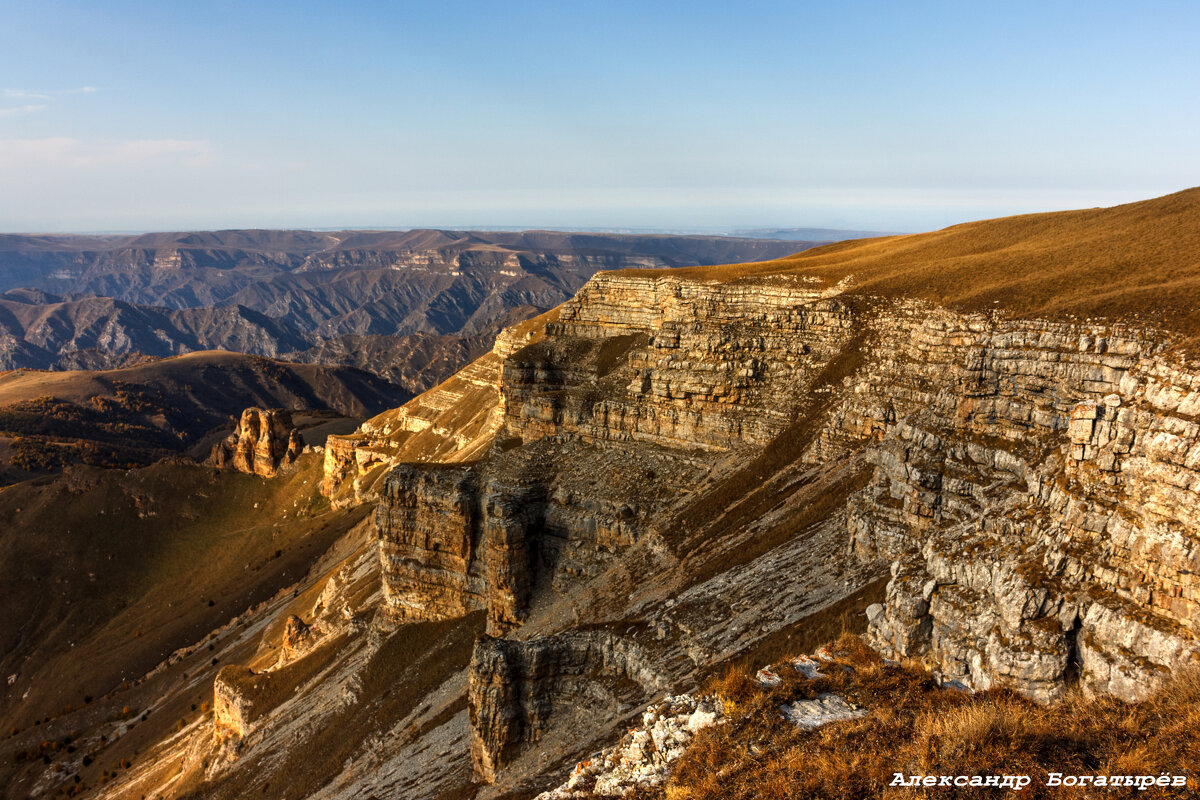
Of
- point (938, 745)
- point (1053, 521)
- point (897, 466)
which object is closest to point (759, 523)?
point (897, 466)

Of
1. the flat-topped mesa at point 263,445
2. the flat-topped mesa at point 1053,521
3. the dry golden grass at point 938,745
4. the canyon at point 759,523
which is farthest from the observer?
the flat-topped mesa at point 263,445

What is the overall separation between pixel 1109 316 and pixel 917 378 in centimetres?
1396

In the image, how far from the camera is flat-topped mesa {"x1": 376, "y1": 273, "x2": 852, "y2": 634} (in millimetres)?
52719

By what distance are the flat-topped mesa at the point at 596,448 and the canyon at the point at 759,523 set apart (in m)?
0.24

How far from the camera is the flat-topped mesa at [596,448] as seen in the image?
52719 millimetres

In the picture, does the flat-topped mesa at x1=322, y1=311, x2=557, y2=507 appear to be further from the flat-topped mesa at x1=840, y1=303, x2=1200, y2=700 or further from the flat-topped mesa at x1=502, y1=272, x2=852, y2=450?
the flat-topped mesa at x1=840, y1=303, x2=1200, y2=700

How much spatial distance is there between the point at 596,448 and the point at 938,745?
145 feet

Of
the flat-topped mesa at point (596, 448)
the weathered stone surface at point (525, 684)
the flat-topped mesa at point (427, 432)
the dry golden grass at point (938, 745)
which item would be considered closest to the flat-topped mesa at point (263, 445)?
the flat-topped mesa at point (427, 432)

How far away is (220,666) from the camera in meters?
83.4

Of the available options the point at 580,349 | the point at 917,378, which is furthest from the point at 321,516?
the point at 917,378

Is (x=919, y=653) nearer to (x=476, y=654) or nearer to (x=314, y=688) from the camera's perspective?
(x=476, y=654)

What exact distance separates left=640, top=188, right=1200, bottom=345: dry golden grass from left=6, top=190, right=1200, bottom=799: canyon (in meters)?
0.30

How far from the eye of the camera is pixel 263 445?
134 m

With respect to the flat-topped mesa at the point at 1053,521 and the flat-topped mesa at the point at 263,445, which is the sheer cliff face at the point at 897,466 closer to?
the flat-topped mesa at the point at 1053,521
